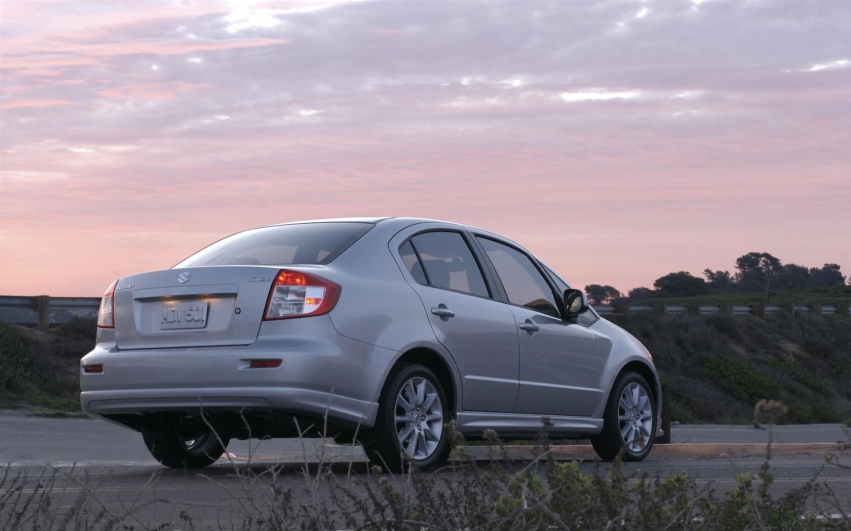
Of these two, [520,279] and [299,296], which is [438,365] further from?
[520,279]

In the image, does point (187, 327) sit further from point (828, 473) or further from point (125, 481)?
point (828, 473)

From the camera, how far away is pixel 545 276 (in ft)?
29.8

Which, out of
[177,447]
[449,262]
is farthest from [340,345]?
[177,447]

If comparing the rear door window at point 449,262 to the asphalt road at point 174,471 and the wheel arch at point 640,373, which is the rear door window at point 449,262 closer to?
the asphalt road at point 174,471

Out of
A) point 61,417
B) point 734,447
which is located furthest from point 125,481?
point 61,417

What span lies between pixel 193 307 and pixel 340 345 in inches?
36.0

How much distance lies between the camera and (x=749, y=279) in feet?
306

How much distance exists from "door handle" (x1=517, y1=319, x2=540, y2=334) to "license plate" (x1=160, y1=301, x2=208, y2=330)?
2.43 m

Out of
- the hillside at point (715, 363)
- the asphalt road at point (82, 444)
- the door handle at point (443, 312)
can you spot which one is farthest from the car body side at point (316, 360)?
the hillside at point (715, 363)

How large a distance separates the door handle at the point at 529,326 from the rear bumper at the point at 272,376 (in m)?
1.59

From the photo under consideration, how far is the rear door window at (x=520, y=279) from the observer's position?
28.2ft

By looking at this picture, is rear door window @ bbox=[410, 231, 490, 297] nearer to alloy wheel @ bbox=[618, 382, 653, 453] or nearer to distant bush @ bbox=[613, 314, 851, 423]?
alloy wheel @ bbox=[618, 382, 653, 453]

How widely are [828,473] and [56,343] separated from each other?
15803mm

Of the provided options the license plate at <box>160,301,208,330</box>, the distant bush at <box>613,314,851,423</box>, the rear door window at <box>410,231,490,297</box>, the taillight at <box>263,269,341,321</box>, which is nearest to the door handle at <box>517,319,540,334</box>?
the rear door window at <box>410,231,490,297</box>
